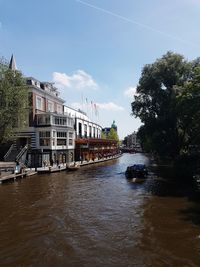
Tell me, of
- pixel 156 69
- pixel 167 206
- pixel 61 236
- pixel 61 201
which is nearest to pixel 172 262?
pixel 61 236

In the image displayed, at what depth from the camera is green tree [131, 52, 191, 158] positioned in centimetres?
5238

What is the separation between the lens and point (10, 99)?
46875 mm

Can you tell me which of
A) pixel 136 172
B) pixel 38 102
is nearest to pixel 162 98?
pixel 136 172

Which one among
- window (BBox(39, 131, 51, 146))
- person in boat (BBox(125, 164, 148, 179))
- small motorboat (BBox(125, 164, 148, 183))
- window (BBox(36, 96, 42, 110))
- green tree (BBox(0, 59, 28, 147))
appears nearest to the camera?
small motorboat (BBox(125, 164, 148, 183))

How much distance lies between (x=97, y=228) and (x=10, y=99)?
32.4m

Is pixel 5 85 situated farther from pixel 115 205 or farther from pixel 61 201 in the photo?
pixel 115 205

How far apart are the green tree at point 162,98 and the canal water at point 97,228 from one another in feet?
68.7

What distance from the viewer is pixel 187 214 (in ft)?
75.4

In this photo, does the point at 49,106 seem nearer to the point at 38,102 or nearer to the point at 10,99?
the point at 38,102

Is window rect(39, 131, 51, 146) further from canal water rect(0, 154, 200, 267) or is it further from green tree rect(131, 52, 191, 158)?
canal water rect(0, 154, 200, 267)

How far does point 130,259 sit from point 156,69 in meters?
43.6

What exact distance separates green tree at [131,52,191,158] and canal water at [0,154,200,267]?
20.9 metres

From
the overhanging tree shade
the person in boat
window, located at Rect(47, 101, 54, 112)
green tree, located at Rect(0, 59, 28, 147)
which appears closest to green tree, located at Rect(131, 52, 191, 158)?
the overhanging tree shade

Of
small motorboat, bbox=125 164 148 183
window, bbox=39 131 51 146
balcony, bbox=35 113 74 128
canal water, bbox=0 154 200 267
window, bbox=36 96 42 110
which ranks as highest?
window, bbox=36 96 42 110
